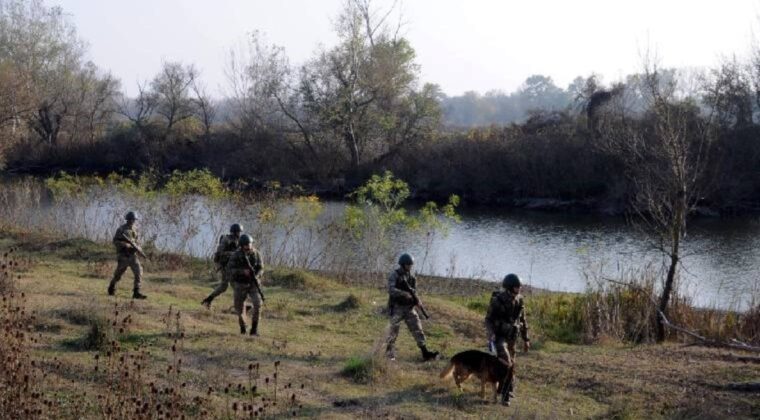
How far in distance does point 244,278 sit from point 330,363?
2.28m

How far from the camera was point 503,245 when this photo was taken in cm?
3438

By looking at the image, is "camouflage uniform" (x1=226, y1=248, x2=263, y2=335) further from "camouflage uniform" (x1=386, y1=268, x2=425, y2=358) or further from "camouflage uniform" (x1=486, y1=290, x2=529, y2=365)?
"camouflage uniform" (x1=486, y1=290, x2=529, y2=365)

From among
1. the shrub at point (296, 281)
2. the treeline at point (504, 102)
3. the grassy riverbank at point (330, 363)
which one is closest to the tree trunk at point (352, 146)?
the shrub at point (296, 281)

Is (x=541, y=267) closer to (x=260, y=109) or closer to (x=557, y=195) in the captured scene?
(x=557, y=195)

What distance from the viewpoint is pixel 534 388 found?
11547 millimetres

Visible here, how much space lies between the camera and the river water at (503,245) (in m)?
24.4

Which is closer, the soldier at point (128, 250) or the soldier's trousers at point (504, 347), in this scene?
the soldier's trousers at point (504, 347)

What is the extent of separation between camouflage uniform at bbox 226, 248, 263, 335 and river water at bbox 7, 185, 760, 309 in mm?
9895

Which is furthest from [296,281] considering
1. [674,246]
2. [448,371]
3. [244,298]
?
[448,371]

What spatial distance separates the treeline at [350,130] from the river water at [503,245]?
9.68 metres

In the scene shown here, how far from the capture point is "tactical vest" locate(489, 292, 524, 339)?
10.9 metres

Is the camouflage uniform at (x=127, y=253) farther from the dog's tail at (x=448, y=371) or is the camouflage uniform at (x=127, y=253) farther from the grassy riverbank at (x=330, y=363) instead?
the dog's tail at (x=448, y=371)

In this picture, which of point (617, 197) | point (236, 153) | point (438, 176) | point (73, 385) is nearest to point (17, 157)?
point (236, 153)

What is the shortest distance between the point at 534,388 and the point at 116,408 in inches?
262
